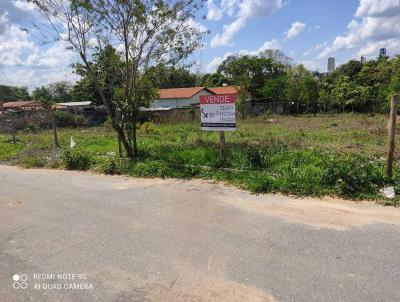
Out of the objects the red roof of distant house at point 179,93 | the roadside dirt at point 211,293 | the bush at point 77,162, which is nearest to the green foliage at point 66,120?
the bush at point 77,162

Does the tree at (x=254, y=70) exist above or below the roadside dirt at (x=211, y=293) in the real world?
above

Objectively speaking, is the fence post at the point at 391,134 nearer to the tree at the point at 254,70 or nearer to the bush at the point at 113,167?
the bush at the point at 113,167

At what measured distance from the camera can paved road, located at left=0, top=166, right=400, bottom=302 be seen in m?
3.96

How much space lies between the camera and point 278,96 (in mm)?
45125

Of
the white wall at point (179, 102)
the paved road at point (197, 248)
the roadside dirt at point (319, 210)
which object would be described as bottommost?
the paved road at point (197, 248)

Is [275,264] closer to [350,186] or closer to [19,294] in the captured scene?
[19,294]

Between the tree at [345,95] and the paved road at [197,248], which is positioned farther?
the tree at [345,95]

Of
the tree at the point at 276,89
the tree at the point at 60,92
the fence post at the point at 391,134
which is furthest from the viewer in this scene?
the tree at the point at 60,92

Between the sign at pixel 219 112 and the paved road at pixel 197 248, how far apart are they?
2281 millimetres

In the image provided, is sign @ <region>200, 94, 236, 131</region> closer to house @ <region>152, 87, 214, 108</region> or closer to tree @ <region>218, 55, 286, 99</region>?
house @ <region>152, 87, 214, 108</region>

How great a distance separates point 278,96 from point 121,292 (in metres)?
43.0

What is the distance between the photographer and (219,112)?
9594 mm

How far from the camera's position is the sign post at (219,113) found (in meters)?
9.38

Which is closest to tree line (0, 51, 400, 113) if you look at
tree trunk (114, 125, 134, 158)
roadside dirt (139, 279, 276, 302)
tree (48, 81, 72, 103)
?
tree trunk (114, 125, 134, 158)
